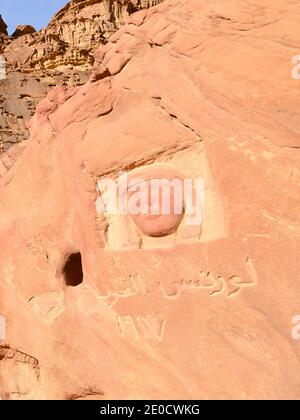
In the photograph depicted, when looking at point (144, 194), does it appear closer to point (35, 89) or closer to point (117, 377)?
point (117, 377)

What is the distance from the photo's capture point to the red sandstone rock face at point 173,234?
9.23 feet

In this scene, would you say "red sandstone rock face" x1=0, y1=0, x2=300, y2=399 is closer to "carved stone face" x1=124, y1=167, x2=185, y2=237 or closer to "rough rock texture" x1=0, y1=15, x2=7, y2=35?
"carved stone face" x1=124, y1=167, x2=185, y2=237

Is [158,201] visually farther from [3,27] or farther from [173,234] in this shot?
[3,27]

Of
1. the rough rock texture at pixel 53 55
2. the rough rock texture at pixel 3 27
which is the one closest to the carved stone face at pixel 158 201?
the rough rock texture at pixel 53 55

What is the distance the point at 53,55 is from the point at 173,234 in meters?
18.0

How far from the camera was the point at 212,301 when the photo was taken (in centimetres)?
295

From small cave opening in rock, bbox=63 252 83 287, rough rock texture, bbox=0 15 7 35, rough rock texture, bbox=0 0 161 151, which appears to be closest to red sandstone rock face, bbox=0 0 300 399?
small cave opening in rock, bbox=63 252 83 287

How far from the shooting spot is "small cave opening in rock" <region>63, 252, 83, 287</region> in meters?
3.88

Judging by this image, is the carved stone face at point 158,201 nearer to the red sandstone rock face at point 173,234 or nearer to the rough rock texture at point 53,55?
the red sandstone rock face at point 173,234

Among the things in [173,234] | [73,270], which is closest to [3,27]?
[73,270]

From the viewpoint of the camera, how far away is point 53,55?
19.0 m

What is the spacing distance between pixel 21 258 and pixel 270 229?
8.18 ft

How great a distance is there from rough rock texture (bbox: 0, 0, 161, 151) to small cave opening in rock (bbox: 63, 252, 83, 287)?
32.4 feet
